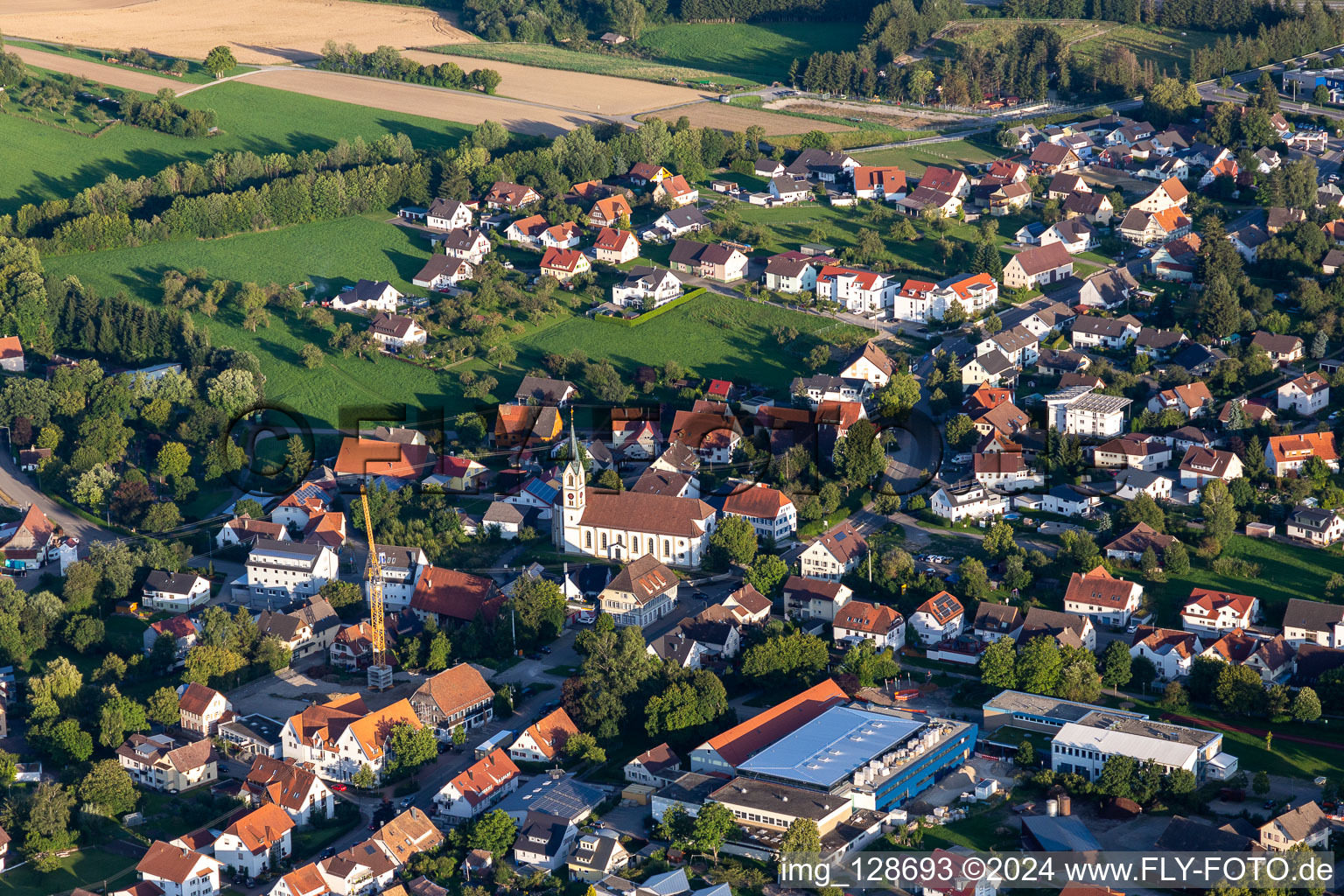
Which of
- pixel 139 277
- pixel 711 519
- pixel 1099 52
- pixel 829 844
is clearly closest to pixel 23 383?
pixel 139 277

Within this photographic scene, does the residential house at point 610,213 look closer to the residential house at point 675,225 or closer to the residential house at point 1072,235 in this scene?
the residential house at point 675,225

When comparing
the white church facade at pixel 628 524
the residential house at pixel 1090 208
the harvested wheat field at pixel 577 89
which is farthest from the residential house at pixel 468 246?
the residential house at pixel 1090 208

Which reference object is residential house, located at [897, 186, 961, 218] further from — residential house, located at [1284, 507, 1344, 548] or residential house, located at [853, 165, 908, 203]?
residential house, located at [1284, 507, 1344, 548]

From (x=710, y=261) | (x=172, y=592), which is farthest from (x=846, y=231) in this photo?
(x=172, y=592)

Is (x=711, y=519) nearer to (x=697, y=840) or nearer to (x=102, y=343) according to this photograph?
(x=697, y=840)

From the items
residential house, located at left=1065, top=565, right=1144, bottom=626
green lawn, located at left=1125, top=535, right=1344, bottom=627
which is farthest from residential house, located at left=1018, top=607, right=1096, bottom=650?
green lawn, located at left=1125, top=535, right=1344, bottom=627

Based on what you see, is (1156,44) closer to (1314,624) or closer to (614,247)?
(614,247)
